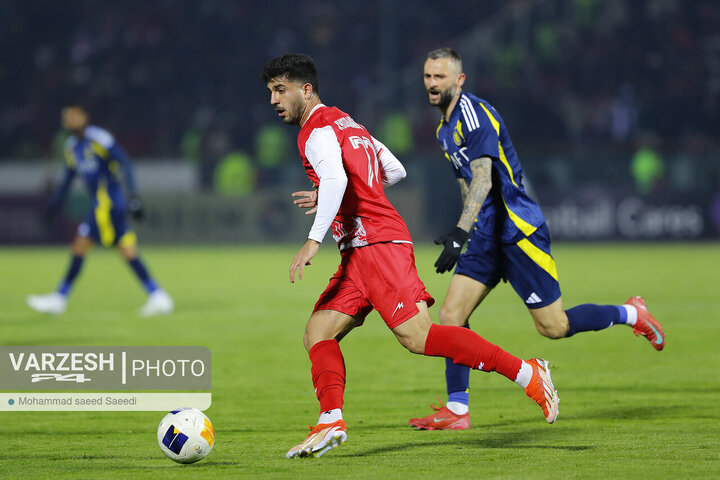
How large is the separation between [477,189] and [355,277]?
101 cm

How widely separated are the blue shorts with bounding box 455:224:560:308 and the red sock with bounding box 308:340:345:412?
4.64ft

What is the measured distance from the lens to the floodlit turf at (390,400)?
15.5 feet

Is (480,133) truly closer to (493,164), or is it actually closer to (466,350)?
(493,164)

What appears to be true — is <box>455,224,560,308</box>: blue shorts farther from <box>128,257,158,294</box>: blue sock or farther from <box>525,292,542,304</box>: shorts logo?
<box>128,257,158,294</box>: blue sock

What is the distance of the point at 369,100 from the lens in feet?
98.1

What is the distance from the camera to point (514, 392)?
7098 mm

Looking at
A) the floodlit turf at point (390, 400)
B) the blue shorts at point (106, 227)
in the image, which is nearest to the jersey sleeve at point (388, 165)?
the floodlit turf at point (390, 400)

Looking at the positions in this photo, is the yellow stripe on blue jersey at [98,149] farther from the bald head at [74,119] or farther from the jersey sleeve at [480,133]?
the jersey sleeve at [480,133]

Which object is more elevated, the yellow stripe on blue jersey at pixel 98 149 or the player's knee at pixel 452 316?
the yellow stripe on blue jersey at pixel 98 149

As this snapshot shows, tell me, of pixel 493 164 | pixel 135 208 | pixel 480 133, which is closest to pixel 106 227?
pixel 135 208

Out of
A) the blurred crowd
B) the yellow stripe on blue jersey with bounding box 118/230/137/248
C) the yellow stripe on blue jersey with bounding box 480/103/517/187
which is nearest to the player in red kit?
the yellow stripe on blue jersey with bounding box 480/103/517/187

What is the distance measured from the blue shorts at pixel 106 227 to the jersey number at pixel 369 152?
7.35m

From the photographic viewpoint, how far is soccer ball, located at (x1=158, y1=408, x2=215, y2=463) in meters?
4.77

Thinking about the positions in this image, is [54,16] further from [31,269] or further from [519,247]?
[519,247]
